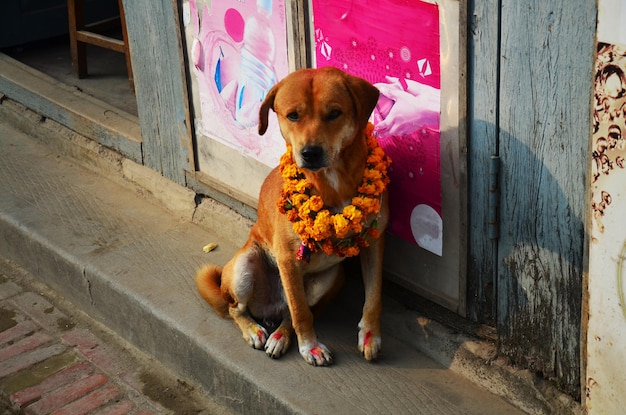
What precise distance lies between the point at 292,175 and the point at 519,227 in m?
1.08

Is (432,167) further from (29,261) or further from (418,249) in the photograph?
(29,261)

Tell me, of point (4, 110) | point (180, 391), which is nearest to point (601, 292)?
point (180, 391)

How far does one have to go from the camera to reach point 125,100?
7.29 meters

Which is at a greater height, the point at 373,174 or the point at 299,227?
the point at 373,174

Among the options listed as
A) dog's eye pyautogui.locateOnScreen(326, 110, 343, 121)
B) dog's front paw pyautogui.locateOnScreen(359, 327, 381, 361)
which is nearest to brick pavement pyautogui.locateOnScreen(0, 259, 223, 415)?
dog's front paw pyautogui.locateOnScreen(359, 327, 381, 361)

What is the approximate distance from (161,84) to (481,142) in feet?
8.76

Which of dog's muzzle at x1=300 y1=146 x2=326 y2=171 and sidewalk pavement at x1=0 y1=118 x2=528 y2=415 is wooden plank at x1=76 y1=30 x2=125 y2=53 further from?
dog's muzzle at x1=300 y1=146 x2=326 y2=171

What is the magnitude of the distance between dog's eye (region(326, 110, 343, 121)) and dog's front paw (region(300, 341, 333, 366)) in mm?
1208

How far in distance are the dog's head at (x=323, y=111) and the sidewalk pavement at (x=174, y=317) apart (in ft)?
3.65

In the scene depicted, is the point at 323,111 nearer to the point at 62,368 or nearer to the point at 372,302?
the point at 372,302

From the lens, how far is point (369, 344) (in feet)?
14.7

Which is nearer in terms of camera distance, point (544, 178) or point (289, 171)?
point (544, 178)

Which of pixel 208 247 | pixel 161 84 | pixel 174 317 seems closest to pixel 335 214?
pixel 174 317

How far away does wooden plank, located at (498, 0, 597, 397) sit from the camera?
3.43 meters
